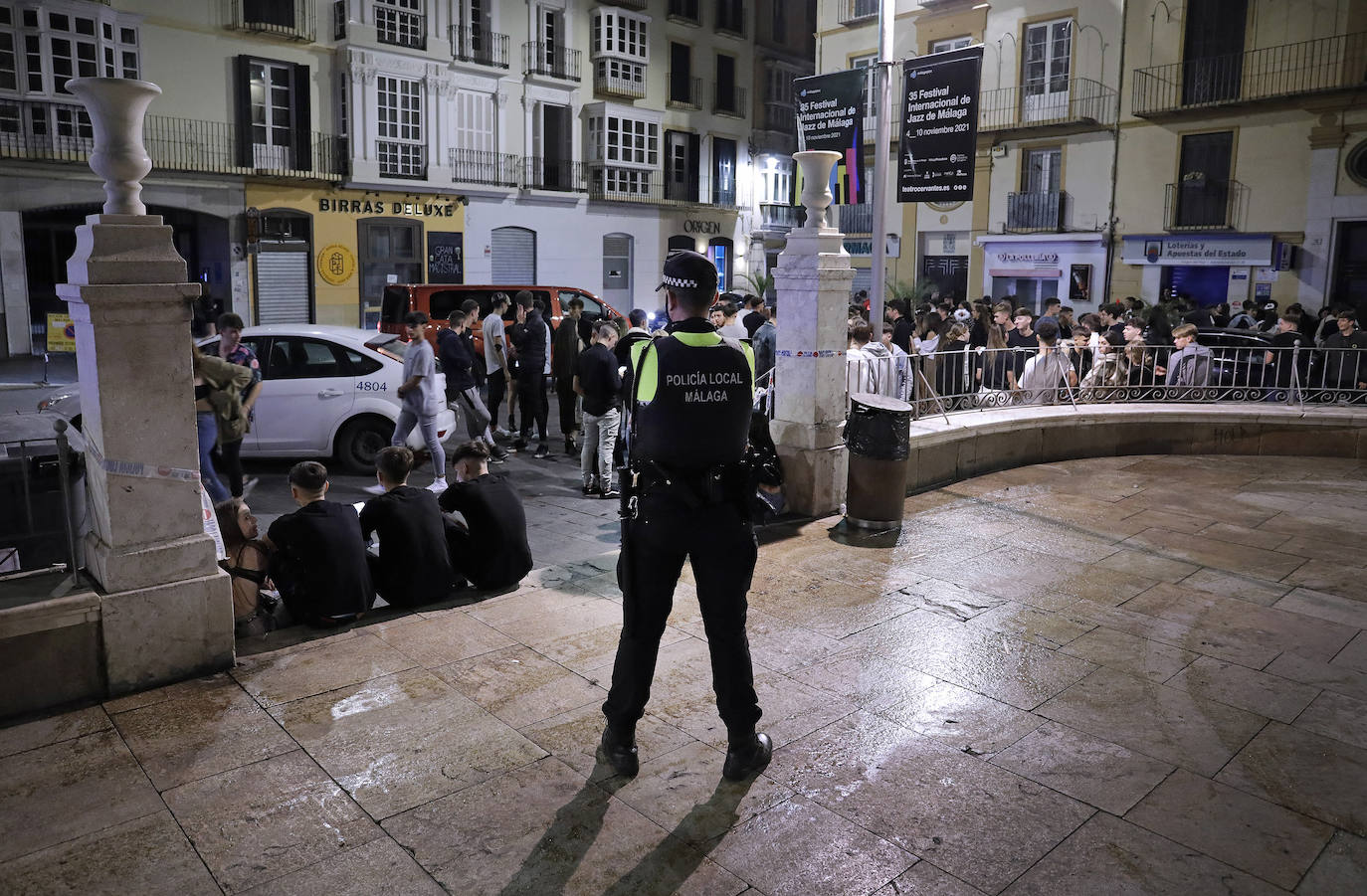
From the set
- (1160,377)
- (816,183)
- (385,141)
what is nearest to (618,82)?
(385,141)

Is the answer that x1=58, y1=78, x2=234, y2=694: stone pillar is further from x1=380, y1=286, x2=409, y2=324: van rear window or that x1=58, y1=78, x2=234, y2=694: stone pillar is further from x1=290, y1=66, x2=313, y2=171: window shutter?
x1=290, y1=66, x2=313, y2=171: window shutter

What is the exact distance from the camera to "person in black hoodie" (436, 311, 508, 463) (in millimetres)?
10711

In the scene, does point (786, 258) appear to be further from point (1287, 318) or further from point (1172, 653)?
point (1287, 318)

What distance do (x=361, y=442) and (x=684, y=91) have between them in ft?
84.8

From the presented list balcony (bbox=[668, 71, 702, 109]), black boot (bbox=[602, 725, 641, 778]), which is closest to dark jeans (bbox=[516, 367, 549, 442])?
black boot (bbox=[602, 725, 641, 778])

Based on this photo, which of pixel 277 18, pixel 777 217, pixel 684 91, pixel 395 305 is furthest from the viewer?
pixel 777 217

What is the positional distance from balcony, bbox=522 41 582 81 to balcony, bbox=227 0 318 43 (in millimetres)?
6005

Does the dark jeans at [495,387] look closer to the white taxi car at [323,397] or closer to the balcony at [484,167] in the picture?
the white taxi car at [323,397]

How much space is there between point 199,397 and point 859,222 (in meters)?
26.5

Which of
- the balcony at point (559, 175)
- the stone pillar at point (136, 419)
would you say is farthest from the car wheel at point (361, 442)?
the balcony at point (559, 175)

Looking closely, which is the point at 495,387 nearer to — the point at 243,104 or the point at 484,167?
the point at 243,104

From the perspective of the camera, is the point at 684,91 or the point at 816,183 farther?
the point at 684,91

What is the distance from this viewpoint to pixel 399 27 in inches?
998

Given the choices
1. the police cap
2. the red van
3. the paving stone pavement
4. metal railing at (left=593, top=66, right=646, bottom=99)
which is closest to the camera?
the paving stone pavement
